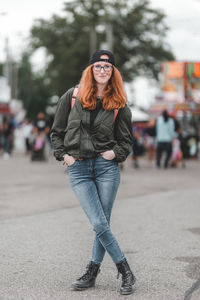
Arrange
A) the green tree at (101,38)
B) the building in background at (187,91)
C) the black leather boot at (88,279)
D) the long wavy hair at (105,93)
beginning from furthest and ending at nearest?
the green tree at (101,38) < the building in background at (187,91) < the black leather boot at (88,279) < the long wavy hair at (105,93)

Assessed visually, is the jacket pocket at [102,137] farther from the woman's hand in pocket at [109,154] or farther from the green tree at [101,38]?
the green tree at [101,38]

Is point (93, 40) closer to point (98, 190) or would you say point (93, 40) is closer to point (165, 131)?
point (165, 131)

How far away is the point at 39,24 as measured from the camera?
160 ft

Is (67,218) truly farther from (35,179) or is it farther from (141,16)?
(141,16)

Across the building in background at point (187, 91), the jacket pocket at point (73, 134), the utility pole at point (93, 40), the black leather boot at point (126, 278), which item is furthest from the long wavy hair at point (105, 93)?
the utility pole at point (93, 40)

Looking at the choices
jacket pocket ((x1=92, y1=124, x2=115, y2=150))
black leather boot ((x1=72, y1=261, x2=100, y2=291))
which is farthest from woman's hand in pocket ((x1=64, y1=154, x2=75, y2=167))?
black leather boot ((x1=72, y1=261, x2=100, y2=291))

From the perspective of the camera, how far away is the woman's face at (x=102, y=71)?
4410 millimetres

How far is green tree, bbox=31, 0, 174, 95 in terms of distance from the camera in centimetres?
4656

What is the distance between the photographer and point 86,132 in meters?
4.38

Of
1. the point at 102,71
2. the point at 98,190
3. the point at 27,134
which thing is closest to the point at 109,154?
the point at 98,190

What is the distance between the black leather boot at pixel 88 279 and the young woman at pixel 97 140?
2 cm

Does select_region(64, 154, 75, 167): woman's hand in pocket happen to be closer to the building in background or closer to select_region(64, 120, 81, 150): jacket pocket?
→ select_region(64, 120, 81, 150): jacket pocket

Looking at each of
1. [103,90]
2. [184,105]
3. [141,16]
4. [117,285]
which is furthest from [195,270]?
[141,16]

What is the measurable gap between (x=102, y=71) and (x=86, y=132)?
18.2 inches
